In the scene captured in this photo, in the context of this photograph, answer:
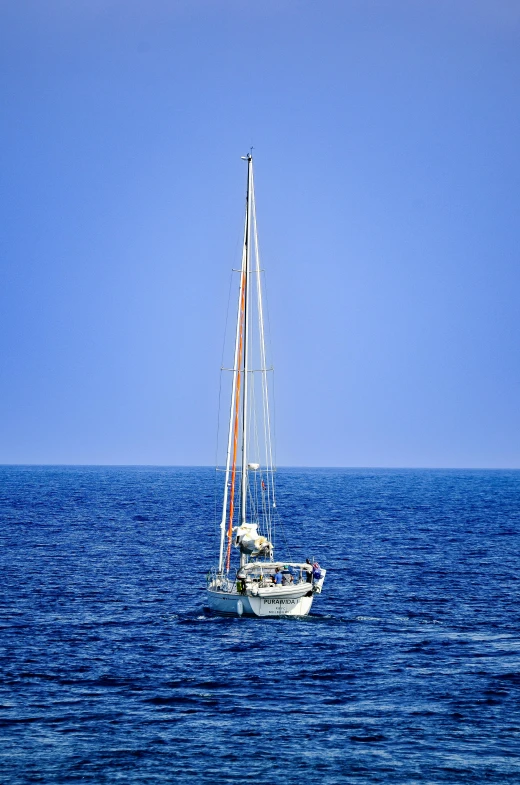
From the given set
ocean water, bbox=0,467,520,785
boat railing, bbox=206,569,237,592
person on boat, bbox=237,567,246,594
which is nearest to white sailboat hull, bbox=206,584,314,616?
person on boat, bbox=237,567,246,594

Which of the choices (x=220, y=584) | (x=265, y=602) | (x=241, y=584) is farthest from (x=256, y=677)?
(x=220, y=584)

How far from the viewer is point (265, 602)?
5838cm

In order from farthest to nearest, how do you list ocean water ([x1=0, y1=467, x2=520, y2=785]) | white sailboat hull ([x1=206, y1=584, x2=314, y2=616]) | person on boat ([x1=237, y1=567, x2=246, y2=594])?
white sailboat hull ([x1=206, y1=584, x2=314, y2=616]), person on boat ([x1=237, y1=567, x2=246, y2=594]), ocean water ([x1=0, y1=467, x2=520, y2=785])

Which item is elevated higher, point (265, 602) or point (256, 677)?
point (265, 602)

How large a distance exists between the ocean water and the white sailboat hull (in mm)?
777

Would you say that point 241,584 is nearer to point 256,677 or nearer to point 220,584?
point 220,584

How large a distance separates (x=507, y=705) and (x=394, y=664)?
7970mm

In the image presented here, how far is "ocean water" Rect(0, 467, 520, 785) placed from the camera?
117ft

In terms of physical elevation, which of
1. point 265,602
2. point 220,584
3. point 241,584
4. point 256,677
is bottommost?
point 256,677

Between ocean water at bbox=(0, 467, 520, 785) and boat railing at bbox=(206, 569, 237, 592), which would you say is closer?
ocean water at bbox=(0, 467, 520, 785)

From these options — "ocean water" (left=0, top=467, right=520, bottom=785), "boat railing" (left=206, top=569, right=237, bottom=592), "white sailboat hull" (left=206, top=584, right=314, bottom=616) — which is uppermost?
"boat railing" (left=206, top=569, right=237, bottom=592)

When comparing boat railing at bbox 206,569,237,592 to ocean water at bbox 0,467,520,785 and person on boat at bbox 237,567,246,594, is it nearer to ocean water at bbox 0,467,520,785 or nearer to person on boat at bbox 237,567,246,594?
person on boat at bbox 237,567,246,594

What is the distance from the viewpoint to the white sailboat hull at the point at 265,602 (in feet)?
191

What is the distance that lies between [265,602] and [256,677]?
11.5 meters
